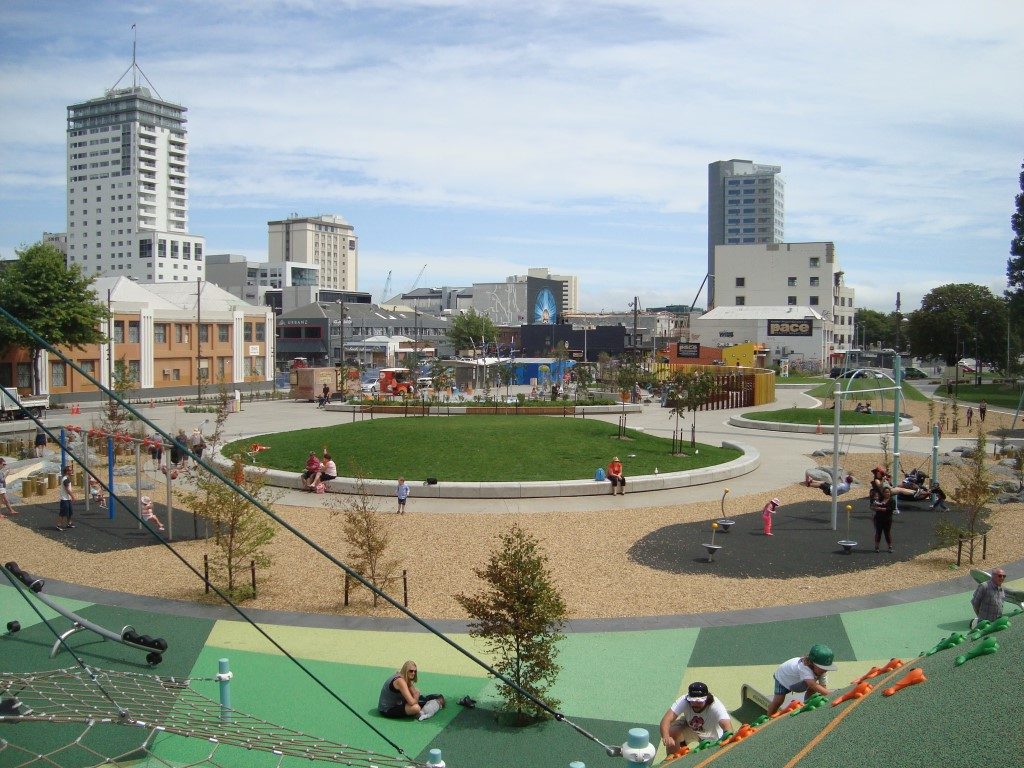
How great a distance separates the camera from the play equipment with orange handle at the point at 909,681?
6359 millimetres

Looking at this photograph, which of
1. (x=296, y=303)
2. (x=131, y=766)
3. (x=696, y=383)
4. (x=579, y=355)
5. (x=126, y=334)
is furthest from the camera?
(x=296, y=303)

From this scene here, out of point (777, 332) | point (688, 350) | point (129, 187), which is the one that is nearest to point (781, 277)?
point (777, 332)

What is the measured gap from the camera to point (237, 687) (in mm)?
11000

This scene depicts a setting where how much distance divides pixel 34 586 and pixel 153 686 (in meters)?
2.96

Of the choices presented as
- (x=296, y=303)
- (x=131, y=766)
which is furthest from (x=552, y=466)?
(x=296, y=303)

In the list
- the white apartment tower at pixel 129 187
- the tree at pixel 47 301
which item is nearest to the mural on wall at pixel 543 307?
the white apartment tower at pixel 129 187

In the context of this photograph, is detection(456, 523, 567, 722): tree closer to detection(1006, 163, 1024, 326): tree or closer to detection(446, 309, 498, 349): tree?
detection(1006, 163, 1024, 326): tree

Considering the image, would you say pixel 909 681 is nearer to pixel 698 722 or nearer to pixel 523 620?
pixel 698 722

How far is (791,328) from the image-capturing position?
9006 cm

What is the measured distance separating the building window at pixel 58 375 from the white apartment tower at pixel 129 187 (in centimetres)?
9531

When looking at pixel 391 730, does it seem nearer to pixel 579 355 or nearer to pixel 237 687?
pixel 237 687

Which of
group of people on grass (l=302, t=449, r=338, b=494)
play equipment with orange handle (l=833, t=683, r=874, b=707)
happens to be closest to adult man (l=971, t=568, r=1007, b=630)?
play equipment with orange handle (l=833, t=683, r=874, b=707)

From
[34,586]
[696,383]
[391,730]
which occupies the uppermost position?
[696,383]

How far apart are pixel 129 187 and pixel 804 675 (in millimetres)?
165752
